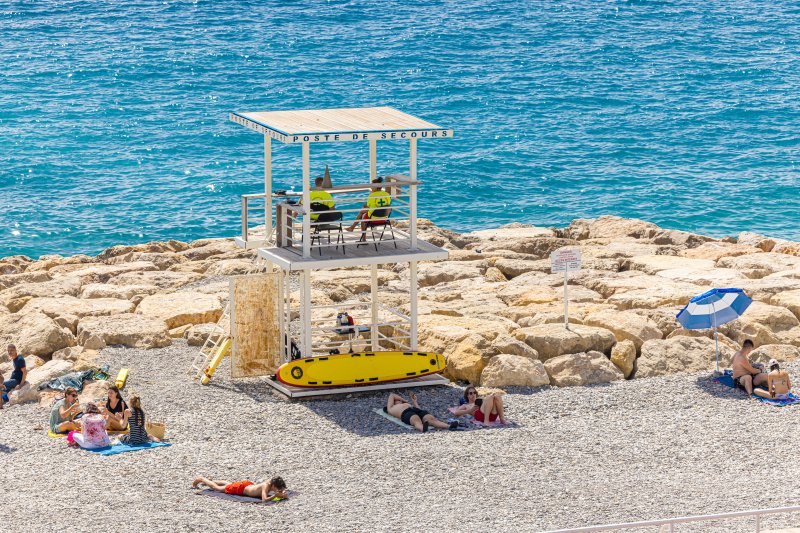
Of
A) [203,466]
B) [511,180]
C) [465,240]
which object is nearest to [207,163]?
[511,180]

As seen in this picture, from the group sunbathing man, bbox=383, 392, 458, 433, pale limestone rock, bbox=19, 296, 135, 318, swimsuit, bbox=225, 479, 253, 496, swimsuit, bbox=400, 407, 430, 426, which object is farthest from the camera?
pale limestone rock, bbox=19, 296, 135, 318

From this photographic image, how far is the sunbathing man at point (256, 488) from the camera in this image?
1825 centimetres

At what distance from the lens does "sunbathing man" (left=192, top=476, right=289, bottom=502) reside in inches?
719

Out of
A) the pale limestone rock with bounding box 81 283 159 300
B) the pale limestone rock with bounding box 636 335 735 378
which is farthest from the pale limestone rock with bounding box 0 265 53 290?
the pale limestone rock with bounding box 636 335 735 378

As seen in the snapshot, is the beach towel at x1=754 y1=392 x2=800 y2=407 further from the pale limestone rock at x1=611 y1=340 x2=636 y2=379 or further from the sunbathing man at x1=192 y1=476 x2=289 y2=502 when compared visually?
the sunbathing man at x1=192 y1=476 x2=289 y2=502

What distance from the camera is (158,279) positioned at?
32031mm

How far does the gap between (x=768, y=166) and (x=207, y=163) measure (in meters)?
23.1

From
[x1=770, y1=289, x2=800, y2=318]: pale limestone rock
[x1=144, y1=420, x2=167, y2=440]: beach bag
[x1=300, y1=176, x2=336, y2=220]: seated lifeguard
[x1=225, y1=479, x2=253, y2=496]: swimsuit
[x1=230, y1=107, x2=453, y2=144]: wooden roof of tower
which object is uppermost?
[x1=230, y1=107, x2=453, y2=144]: wooden roof of tower

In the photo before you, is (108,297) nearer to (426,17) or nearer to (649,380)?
(649,380)

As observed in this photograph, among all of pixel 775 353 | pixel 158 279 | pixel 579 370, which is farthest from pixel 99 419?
pixel 775 353

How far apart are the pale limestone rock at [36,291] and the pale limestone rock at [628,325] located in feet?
39.3

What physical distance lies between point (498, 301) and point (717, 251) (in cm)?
815

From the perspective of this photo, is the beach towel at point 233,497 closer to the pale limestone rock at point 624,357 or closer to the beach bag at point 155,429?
the beach bag at point 155,429

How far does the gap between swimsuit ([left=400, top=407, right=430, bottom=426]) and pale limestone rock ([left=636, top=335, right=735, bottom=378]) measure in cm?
484
